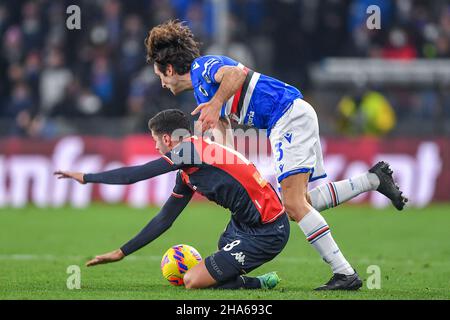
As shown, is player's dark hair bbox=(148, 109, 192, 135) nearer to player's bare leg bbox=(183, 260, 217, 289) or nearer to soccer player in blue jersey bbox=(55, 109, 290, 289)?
soccer player in blue jersey bbox=(55, 109, 290, 289)

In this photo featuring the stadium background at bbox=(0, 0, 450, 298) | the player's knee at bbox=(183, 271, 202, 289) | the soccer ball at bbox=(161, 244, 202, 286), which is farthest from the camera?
the stadium background at bbox=(0, 0, 450, 298)

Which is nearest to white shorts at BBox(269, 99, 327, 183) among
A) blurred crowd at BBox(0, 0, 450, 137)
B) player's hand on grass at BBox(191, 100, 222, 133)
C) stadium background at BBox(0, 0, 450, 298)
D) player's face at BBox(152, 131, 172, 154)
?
player's hand on grass at BBox(191, 100, 222, 133)

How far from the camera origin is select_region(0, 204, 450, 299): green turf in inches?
316

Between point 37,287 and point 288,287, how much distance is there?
2074mm

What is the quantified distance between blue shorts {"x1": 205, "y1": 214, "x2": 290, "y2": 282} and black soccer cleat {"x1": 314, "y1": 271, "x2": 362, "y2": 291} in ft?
1.70

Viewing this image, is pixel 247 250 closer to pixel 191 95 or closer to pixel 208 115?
pixel 208 115

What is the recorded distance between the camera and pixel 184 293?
7.87 metres

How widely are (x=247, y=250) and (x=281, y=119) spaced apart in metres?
1.14

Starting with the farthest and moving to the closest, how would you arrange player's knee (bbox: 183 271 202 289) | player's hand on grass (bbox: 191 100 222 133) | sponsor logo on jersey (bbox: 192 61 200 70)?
sponsor logo on jersey (bbox: 192 61 200 70) < player's knee (bbox: 183 271 202 289) < player's hand on grass (bbox: 191 100 222 133)

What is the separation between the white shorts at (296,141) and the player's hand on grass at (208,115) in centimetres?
76

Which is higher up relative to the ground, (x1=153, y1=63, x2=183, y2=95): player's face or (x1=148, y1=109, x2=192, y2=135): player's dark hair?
(x1=153, y1=63, x2=183, y2=95): player's face

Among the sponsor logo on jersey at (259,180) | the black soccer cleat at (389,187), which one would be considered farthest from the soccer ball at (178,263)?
the black soccer cleat at (389,187)

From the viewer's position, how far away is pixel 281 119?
8.39 meters

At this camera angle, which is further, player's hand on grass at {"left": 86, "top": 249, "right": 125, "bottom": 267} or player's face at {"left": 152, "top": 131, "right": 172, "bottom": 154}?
player's face at {"left": 152, "top": 131, "right": 172, "bottom": 154}
